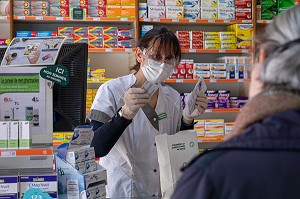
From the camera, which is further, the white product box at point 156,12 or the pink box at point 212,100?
the pink box at point 212,100

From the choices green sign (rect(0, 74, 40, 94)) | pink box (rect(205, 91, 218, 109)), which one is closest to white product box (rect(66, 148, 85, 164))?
green sign (rect(0, 74, 40, 94))

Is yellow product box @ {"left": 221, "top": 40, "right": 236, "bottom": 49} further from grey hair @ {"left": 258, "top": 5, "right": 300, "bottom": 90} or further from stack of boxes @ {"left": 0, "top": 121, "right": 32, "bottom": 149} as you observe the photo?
grey hair @ {"left": 258, "top": 5, "right": 300, "bottom": 90}

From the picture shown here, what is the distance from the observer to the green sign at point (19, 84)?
6.53 ft

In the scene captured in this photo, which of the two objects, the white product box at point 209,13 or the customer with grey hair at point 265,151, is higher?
the white product box at point 209,13

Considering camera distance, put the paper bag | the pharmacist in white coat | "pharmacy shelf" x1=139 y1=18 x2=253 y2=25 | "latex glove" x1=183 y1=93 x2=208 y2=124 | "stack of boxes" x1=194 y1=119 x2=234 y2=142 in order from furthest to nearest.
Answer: "stack of boxes" x1=194 y1=119 x2=234 y2=142 → "pharmacy shelf" x1=139 y1=18 x2=253 y2=25 → "latex glove" x1=183 y1=93 x2=208 y2=124 → the pharmacist in white coat → the paper bag

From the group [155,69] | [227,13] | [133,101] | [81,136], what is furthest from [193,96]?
[227,13]

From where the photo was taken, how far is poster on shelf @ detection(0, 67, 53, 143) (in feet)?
6.52

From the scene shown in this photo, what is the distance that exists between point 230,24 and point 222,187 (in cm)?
509

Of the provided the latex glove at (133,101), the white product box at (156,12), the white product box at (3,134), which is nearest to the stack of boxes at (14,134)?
the white product box at (3,134)

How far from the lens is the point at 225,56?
5.54 metres

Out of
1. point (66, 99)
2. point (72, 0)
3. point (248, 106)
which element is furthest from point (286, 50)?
point (72, 0)

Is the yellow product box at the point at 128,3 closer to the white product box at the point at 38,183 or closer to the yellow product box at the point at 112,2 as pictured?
the yellow product box at the point at 112,2

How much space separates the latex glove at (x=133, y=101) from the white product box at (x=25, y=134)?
60 centimetres

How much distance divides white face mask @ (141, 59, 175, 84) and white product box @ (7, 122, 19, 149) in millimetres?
951
